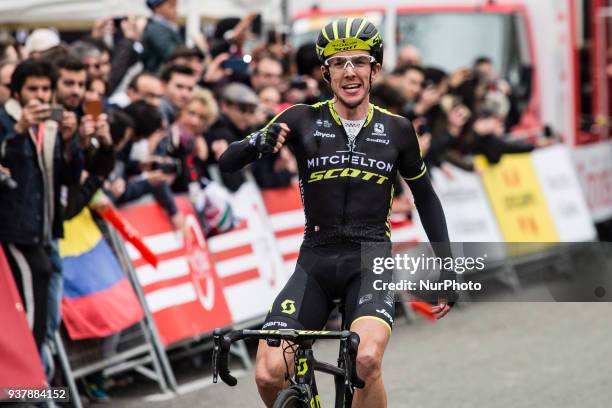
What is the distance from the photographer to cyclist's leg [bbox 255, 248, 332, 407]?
677 centimetres

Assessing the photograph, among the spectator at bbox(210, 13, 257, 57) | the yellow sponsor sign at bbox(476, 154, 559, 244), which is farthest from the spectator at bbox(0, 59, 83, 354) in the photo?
the yellow sponsor sign at bbox(476, 154, 559, 244)

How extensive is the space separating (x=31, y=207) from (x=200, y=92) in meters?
3.11

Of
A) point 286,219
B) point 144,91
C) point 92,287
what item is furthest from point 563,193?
point 92,287

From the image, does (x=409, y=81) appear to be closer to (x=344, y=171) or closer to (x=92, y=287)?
(x=92, y=287)

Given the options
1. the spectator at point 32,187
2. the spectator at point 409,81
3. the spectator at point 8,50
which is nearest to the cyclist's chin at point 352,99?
the spectator at point 32,187

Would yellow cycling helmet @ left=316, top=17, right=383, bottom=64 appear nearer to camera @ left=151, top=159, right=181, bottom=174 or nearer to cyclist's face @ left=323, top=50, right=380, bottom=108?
cyclist's face @ left=323, top=50, right=380, bottom=108

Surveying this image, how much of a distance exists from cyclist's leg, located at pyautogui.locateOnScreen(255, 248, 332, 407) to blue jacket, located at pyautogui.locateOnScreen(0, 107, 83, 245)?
2582 mm

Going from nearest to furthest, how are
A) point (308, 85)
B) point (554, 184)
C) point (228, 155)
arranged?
1. point (228, 155)
2. point (308, 85)
3. point (554, 184)

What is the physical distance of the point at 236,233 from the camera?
1216cm

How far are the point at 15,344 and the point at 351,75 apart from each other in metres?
3.07

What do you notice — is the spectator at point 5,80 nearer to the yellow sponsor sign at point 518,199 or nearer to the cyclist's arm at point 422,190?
the cyclist's arm at point 422,190

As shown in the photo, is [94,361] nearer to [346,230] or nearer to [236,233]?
[236,233]

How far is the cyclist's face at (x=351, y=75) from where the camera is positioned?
711cm

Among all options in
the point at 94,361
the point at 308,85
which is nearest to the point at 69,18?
the point at 308,85
